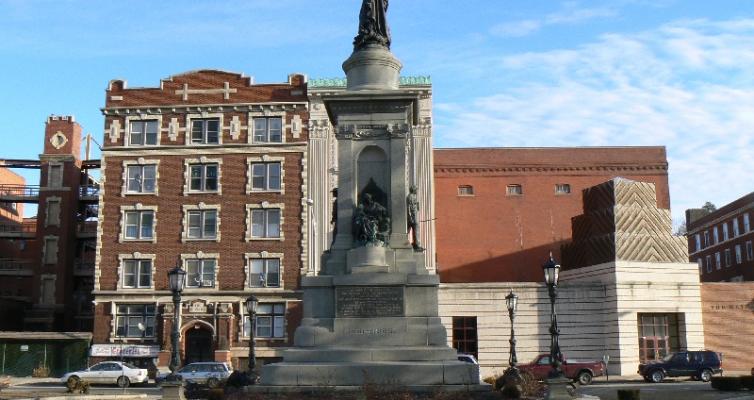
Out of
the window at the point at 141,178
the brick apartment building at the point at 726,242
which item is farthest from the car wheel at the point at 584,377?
the brick apartment building at the point at 726,242

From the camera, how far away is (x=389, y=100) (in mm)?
22172

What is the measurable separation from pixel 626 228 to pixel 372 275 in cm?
3467

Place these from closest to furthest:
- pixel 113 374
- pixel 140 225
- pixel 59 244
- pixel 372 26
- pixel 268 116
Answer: pixel 372 26
pixel 113 374
pixel 140 225
pixel 268 116
pixel 59 244

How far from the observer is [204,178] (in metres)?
56.1

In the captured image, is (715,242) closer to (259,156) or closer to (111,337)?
(259,156)

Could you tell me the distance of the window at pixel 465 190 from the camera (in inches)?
2426

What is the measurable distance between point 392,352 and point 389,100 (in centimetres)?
670

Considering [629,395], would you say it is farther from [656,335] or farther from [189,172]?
[189,172]

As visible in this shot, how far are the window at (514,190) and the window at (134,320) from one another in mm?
26509

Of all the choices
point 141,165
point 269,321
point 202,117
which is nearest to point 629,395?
point 269,321

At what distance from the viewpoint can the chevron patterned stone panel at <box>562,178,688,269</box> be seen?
5097 cm

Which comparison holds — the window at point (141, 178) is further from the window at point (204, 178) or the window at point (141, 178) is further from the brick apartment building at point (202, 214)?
the window at point (204, 178)

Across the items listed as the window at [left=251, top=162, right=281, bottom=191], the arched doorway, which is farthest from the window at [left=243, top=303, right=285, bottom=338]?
the window at [left=251, top=162, right=281, bottom=191]

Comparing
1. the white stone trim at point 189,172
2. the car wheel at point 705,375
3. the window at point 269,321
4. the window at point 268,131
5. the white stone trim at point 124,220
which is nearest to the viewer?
the car wheel at point 705,375
